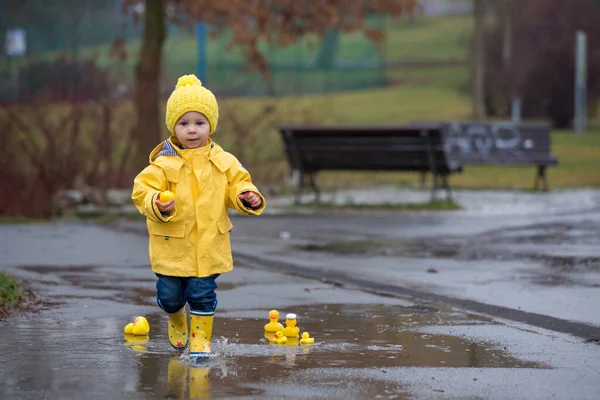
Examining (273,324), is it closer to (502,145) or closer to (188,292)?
(188,292)

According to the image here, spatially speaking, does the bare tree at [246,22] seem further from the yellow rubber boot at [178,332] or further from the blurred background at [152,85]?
the yellow rubber boot at [178,332]

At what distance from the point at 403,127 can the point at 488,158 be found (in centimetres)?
425

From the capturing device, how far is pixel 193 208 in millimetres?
6555

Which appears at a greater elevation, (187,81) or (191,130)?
(187,81)

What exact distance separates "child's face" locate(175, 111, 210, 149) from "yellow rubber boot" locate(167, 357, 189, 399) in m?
1.14

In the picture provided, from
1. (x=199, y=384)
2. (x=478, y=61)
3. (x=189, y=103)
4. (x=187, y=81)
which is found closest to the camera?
(x=199, y=384)

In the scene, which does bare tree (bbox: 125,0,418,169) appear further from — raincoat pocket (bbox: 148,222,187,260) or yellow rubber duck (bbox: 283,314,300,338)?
raincoat pocket (bbox: 148,222,187,260)

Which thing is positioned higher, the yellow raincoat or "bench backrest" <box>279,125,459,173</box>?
the yellow raincoat

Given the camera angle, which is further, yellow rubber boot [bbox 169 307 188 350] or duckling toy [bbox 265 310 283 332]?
duckling toy [bbox 265 310 283 332]

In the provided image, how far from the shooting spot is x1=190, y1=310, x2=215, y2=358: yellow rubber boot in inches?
255

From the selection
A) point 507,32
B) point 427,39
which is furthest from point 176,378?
point 427,39

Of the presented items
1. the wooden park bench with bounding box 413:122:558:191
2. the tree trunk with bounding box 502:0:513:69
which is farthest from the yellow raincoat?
the tree trunk with bounding box 502:0:513:69

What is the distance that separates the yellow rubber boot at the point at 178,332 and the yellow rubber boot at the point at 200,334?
26 centimetres

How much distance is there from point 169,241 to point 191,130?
1.98ft
